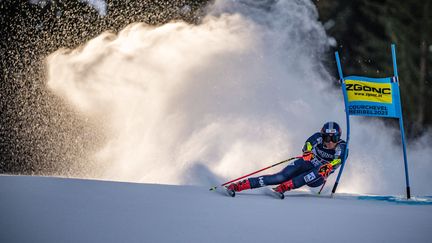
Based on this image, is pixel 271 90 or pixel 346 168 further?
pixel 271 90

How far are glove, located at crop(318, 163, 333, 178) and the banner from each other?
2.77ft

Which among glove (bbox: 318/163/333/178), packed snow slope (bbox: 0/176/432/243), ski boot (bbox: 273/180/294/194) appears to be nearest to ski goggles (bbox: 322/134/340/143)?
glove (bbox: 318/163/333/178)

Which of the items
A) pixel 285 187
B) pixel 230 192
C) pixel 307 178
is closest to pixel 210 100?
pixel 307 178

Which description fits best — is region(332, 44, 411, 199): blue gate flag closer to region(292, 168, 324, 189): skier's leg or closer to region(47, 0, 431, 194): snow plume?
region(292, 168, 324, 189): skier's leg

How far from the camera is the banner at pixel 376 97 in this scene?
20.2ft

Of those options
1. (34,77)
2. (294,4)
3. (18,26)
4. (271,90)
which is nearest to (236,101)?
(271,90)

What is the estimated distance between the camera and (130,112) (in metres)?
10.9

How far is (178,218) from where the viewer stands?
11.4 feet

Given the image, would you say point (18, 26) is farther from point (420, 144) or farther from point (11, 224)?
point (11, 224)

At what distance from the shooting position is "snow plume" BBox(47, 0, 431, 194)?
862 cm

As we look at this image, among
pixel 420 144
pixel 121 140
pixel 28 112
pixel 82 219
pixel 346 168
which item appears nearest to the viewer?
pixel 82 219

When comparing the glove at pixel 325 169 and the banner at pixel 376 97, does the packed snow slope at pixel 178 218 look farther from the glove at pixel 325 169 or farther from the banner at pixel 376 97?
the banner at pixel 376 97

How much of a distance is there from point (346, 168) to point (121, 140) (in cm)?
494

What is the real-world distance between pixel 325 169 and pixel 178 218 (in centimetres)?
310
